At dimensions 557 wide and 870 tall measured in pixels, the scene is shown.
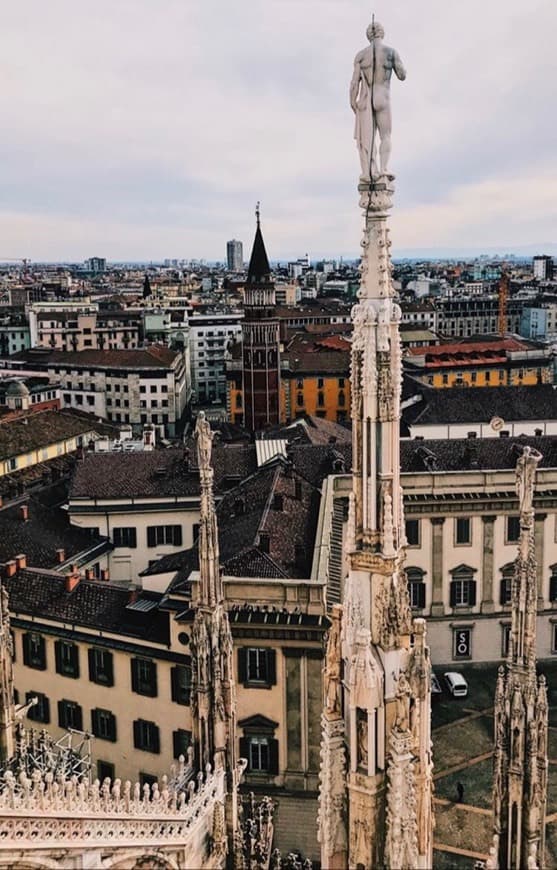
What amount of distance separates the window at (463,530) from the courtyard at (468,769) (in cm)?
532

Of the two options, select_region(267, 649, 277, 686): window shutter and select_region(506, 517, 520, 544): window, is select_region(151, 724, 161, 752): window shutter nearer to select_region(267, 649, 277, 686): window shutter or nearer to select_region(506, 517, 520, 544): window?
select_region(267, 649, 277, 686): window shutter

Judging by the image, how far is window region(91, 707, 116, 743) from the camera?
27.0 meters

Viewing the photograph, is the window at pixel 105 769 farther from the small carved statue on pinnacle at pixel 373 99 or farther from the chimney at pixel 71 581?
the small carved statue on pinnacle at pixel 373 99

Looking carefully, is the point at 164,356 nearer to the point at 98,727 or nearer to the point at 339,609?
the point at 98,727

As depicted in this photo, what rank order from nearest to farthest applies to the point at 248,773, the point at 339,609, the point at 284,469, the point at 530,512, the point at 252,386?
1. the point at 339,609
2. the point at 530,512
3. the point at 248,773
4. the point at 284,469
5. the point at 252,386

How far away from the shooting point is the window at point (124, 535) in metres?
36.9

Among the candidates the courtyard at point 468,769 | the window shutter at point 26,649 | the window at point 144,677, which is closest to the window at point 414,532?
the courtyard at point 468,769

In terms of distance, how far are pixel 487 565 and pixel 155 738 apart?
15.9 metres

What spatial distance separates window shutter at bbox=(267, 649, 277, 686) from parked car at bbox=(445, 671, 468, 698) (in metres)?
11.1

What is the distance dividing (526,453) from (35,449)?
40.9 metres

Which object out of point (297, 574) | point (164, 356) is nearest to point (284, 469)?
point (297, 574)

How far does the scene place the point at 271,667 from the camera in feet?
83.1

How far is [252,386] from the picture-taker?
248ft

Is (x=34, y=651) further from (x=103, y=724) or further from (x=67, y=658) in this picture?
(x=103, y=724)
